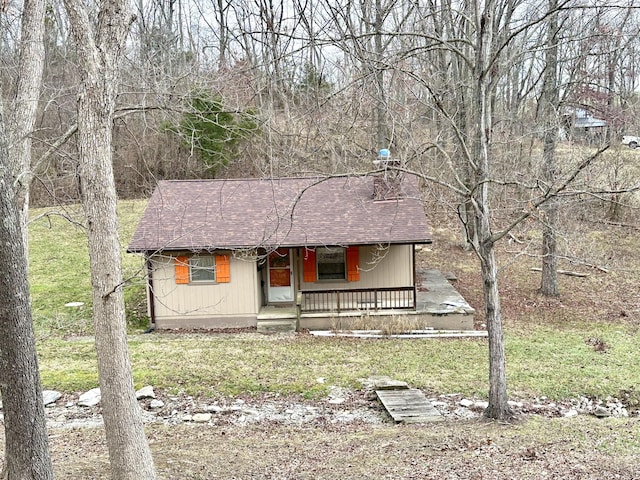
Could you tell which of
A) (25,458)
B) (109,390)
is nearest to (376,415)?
(109,390)

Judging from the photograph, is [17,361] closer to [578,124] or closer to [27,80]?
[27,80]

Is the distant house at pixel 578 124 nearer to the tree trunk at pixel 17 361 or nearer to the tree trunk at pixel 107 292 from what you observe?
the tree trunk at pixel 107 292

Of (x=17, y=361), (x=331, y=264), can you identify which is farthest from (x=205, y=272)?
(x=17, y=361)

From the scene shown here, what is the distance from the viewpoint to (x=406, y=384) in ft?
38.4

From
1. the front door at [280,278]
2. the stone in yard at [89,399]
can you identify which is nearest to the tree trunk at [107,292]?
the stone in yard at [89,399]

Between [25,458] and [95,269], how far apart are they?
1.84m

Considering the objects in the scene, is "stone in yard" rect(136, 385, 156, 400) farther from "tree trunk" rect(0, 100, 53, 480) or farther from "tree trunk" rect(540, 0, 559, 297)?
"tree trunk" rect(540, 0, 559, 297)

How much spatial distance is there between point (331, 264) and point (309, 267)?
68 centimetres

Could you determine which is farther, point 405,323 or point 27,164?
point 405,323

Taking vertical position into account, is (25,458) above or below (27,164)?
below

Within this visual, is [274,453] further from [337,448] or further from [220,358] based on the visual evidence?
[220,358]

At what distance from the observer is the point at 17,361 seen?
16.3 feet

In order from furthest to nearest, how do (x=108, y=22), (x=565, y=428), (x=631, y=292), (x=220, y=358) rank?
(x=631, y=292) → (x=220, y=358) → (x=565, y=428) → (x=108, y=22)

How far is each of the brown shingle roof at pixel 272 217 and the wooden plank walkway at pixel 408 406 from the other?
5732 millimetres
